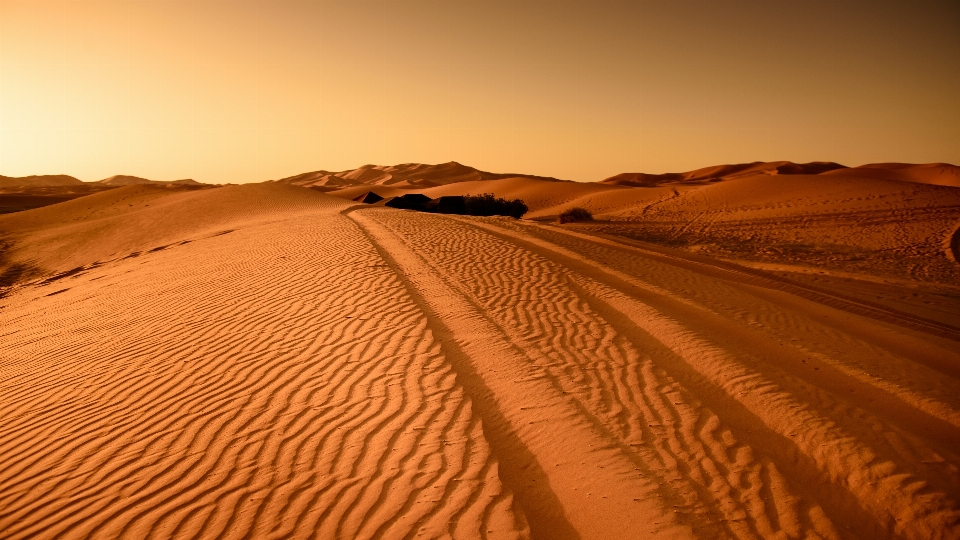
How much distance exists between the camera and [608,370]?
18.1ft

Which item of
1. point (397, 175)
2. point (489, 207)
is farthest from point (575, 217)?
point (397, 175)

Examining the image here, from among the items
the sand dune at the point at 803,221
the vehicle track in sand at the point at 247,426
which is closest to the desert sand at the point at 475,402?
the vehicle track in sand at the point at 247,426

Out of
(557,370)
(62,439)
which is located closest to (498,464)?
(557,370)

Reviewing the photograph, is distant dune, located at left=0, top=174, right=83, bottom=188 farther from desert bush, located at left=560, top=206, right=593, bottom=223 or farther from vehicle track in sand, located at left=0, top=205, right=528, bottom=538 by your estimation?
vehicle track in sand, located at left=0, top=205, right=528, bottom=538

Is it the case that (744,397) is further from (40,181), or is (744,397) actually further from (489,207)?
(40,181)

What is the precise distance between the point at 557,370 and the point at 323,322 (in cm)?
323

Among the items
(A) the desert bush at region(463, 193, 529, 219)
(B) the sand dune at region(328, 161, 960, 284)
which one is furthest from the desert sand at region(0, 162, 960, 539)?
(A) the desert bush at region(463, 193, 529, 219)

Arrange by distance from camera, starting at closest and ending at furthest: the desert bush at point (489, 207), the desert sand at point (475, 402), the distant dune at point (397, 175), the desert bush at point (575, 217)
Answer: the desert sand at point (475, 402) < the desert bush at point (575, 217) < the desert bush at point (489, 207) < the distant dune at point (397, 175)

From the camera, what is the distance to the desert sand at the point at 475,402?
3344 mm

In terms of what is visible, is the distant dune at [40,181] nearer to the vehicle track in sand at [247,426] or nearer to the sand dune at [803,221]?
the sand dune at [803,221]

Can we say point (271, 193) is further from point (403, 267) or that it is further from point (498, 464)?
point (498, 464)

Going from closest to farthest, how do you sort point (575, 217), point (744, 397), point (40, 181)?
point (744, 397) < point (575, 217) < point (40, 181)

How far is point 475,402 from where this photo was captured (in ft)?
15.5

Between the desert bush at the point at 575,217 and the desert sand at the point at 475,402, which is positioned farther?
the desert bush at the point at 575,217
